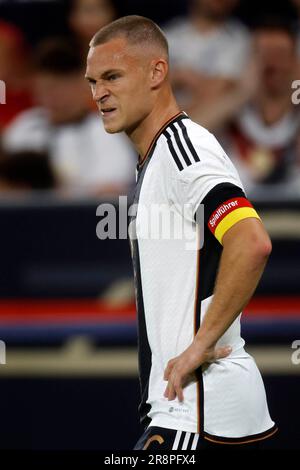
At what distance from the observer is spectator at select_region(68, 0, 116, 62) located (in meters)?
6.45

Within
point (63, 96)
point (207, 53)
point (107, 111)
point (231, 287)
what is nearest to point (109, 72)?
point (107, 111)

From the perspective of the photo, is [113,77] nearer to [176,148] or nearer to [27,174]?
[176,148]

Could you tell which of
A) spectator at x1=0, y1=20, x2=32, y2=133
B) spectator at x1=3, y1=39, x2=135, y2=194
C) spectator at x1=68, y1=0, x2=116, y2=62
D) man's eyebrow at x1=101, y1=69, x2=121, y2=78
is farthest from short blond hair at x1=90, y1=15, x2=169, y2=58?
spectator at x1=68, y1=0, x2=116, y2=62

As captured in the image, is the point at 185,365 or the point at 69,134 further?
the point at 69,134

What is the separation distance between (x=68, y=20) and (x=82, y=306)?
2271 mm

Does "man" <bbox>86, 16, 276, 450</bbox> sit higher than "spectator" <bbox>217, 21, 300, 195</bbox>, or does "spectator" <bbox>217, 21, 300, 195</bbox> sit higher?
"spectator" <bbox>217, 21, 300, 195</bbox>

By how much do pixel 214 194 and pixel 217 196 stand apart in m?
0.01

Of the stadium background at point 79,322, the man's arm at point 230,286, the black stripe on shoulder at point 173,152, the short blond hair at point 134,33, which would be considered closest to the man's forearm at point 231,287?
the man's arm at point 230,286

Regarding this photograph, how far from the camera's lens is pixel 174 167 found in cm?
308

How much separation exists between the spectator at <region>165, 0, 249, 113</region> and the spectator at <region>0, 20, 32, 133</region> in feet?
3.24

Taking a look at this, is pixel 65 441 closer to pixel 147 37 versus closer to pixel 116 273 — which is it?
pixel 116 273

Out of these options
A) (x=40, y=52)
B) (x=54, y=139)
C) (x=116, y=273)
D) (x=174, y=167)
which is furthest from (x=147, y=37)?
(x=40, y=52)

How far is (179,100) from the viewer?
6301 mm

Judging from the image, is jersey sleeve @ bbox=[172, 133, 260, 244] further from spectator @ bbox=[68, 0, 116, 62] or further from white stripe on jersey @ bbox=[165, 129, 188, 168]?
spectator @ bbox=[68, 0, 116, 62]
